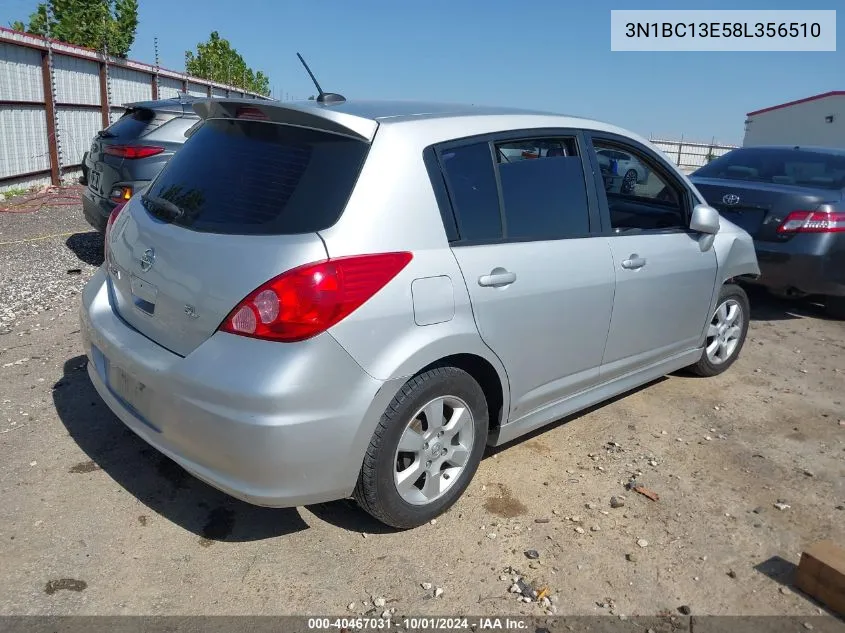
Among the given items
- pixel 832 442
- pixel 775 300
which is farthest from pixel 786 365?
pixel 775 300

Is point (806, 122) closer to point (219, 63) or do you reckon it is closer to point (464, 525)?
point (219, 63)

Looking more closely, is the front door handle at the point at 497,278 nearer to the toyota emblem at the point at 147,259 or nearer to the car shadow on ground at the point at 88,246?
the toyota emblem at the point at 147,259

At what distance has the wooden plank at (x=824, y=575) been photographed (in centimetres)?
263

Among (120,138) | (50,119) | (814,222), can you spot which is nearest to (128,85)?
(50,119)

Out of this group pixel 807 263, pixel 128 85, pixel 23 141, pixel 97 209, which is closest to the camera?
pixel 807 263

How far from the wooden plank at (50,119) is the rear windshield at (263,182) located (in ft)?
36.3

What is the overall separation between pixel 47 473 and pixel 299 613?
1.56 metres

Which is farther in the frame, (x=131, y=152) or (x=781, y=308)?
(x=781, y=308)

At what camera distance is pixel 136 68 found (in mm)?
16438

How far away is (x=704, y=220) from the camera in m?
4.11

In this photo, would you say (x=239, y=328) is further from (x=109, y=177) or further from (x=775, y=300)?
(x=775, y=300)

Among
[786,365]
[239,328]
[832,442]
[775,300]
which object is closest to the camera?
[239,328]

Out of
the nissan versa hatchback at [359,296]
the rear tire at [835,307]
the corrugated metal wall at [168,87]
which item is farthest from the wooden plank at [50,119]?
the rear tire at [835,307]

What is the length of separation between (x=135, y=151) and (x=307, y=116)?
461 centimetres
